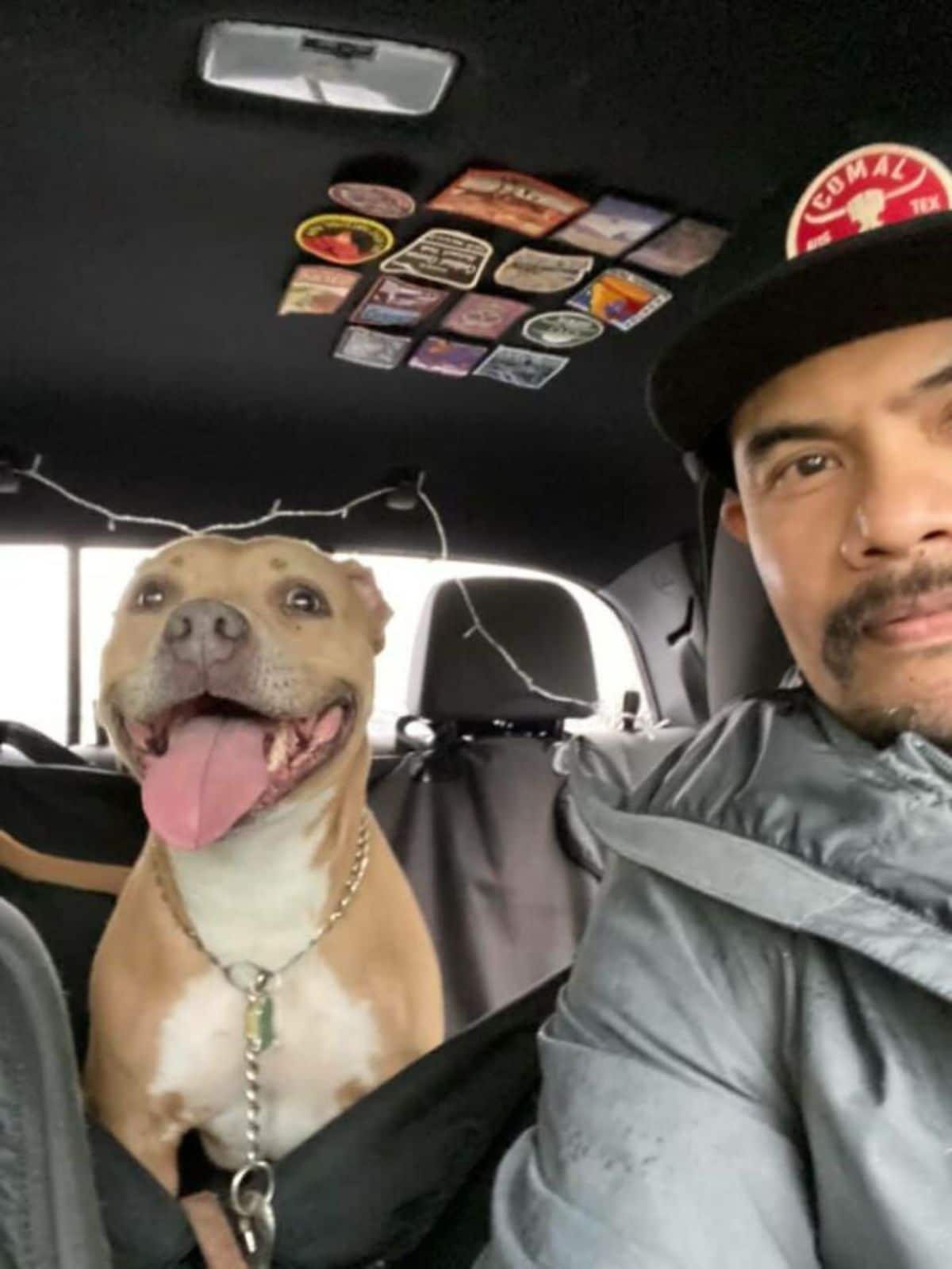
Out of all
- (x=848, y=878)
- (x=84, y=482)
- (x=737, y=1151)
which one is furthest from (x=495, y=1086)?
(x=84, y=482)

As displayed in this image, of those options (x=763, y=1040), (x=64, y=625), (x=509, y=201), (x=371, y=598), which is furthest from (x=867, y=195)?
(x=64, y=625)

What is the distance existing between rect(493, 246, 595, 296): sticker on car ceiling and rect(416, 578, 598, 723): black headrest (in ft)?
2.33

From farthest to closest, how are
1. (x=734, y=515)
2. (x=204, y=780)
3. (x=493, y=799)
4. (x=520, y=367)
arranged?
1. (x=493, y=799)
2. (x=520, y=367)
3. (x=204, y=780)
4. (x=734, y=515)

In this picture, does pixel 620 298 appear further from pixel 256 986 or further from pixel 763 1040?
pixel 763 1040

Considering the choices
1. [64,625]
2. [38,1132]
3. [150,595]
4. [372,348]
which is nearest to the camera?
[38,1132]

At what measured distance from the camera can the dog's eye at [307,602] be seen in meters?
1.87

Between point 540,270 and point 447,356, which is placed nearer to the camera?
point 540,270

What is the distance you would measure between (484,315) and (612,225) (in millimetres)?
316

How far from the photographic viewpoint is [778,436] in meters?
1.15

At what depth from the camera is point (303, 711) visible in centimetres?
169

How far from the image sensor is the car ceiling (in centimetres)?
155

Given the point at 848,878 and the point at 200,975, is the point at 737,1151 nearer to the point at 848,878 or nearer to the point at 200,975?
the point at 848,878

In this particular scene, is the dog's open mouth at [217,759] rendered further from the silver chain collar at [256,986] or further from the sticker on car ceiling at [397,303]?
the sticker on car ceiling at [397,303]

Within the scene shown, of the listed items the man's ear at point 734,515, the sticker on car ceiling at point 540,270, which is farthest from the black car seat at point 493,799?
the man's ear at point 734,515
